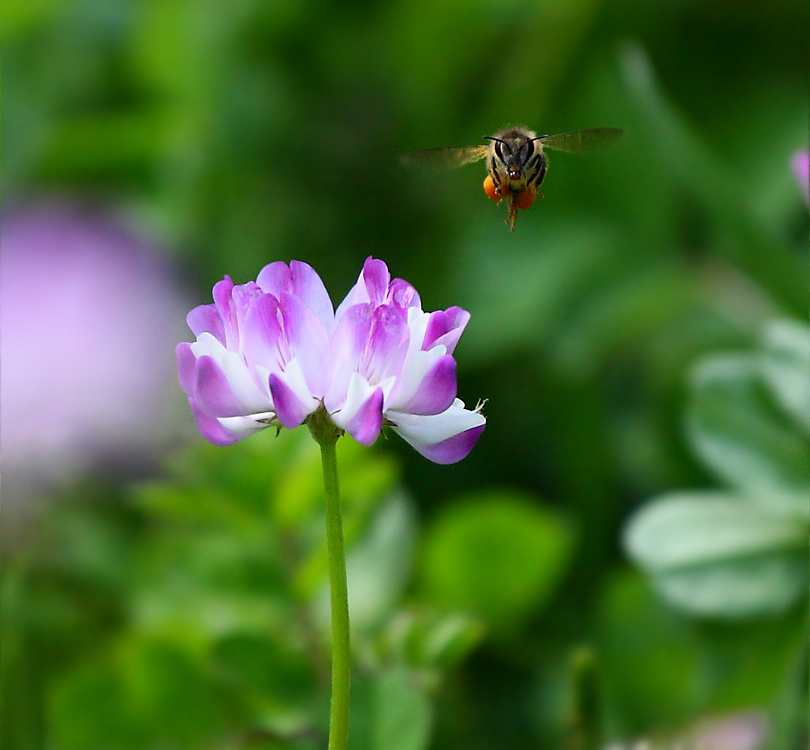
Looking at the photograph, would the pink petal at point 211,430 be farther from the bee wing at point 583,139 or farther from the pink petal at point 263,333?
the bee wing at point 583,139

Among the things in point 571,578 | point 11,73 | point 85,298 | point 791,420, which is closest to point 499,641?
point 571,578

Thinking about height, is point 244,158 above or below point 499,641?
above

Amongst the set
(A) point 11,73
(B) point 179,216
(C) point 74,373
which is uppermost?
(A) point 11,73

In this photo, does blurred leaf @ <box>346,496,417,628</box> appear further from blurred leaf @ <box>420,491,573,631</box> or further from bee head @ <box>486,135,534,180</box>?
bee head @ <box>486,135,534,180</box>

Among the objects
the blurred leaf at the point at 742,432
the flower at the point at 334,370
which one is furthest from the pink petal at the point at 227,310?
the blurred leaf at the point at 742,432

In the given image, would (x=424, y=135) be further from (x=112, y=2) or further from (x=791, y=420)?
(x=791, y=420)

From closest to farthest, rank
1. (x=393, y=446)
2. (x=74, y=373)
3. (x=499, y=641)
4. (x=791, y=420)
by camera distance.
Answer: (x=791, y=420) < (x=499, y=641) < (x=393, y=446) < (x=74, y=373)

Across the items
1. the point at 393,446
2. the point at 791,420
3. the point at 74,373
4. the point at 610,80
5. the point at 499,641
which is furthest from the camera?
the point at 610,80
